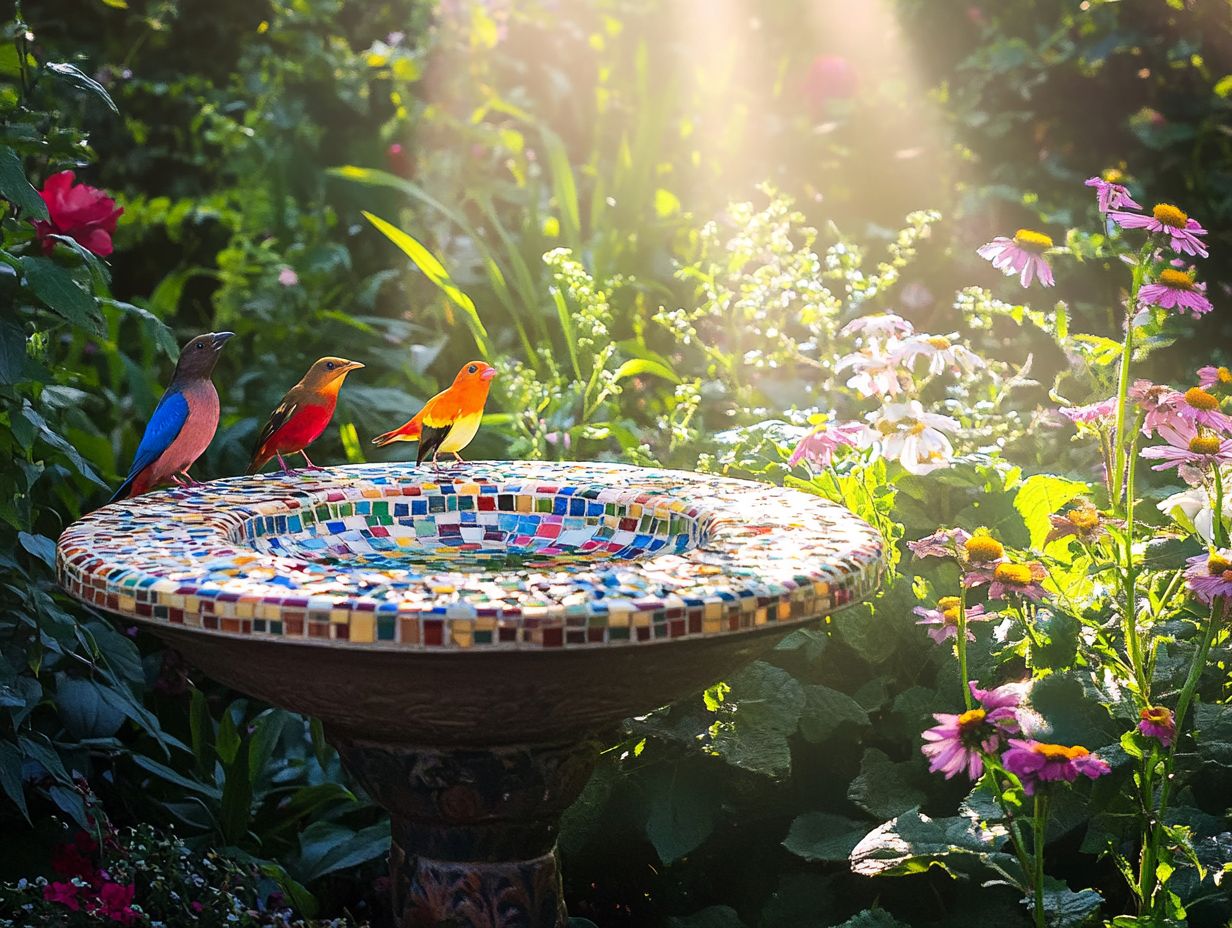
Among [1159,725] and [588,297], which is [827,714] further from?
[588,297]

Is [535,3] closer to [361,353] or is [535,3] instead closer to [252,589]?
[361,353]

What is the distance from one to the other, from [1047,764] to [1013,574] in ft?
1.03

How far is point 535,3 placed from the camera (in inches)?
205

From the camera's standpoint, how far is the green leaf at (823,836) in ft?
6.98

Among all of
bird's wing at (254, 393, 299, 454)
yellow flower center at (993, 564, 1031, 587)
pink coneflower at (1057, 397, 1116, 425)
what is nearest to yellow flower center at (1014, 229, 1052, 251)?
pink coneflower at (1057, 397, 1116, 425)

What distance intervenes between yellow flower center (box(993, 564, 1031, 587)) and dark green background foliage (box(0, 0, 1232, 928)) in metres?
0.38

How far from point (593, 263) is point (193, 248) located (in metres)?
1.66

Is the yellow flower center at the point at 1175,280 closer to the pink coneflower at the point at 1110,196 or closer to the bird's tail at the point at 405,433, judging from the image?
the pink coneflower at the point at 1110,196

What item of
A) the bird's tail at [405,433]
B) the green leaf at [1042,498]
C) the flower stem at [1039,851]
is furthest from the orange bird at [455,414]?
the flower stem at [1039,851]

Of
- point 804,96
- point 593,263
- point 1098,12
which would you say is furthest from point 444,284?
point 1098,12

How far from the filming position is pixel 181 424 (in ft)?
6.84

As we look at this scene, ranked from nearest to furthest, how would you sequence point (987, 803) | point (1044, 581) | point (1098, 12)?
point (987, 803)
point (1044, 581)
point (1098, 12)

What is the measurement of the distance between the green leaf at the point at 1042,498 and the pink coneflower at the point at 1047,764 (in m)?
0.97

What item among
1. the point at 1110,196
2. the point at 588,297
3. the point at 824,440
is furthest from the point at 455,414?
the point at 1110,196
